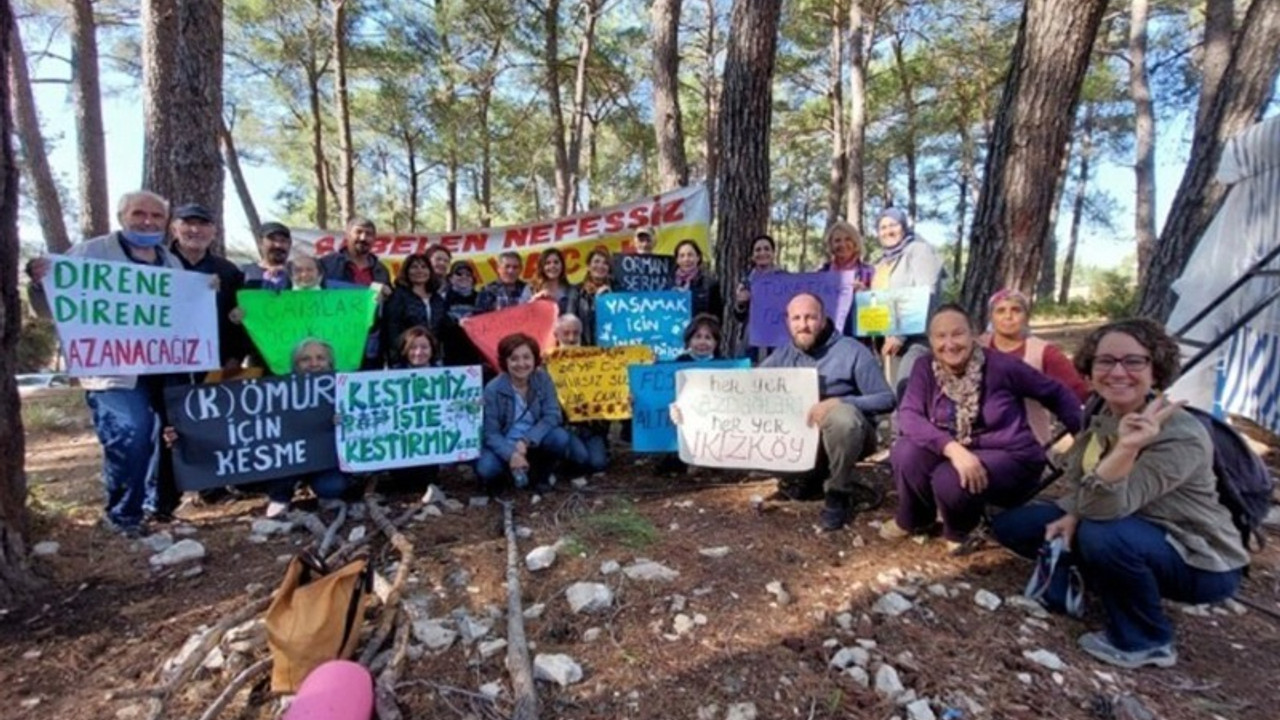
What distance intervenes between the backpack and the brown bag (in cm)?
305

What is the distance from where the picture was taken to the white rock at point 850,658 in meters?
2.33

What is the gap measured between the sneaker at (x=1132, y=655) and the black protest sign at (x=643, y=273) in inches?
155

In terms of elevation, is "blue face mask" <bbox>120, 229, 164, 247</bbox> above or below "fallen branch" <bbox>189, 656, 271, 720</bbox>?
above

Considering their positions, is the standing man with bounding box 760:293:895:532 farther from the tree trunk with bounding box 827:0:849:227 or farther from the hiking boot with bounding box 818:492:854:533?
the tree trunk with bounding box 827:0:849:227

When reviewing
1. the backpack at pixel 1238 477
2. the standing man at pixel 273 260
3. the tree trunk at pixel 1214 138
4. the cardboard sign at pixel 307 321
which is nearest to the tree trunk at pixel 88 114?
the standing man at pixel 273 260

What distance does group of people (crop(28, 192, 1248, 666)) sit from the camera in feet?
7.79

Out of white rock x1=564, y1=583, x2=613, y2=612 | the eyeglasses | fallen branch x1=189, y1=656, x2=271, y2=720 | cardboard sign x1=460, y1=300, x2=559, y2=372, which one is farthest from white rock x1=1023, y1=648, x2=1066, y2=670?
cardboard sign x1=460, y1=300, x2=559, y2=372

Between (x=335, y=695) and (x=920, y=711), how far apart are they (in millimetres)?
1784

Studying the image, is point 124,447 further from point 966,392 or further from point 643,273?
point 966,392

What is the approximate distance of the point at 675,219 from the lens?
7.54 m

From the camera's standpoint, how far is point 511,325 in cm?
491

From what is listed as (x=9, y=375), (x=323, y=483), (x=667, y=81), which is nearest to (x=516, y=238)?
(x=667, y=81)

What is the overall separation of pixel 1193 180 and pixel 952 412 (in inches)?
209

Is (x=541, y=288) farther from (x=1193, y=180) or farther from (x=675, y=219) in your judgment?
(x=1193, y=180)
